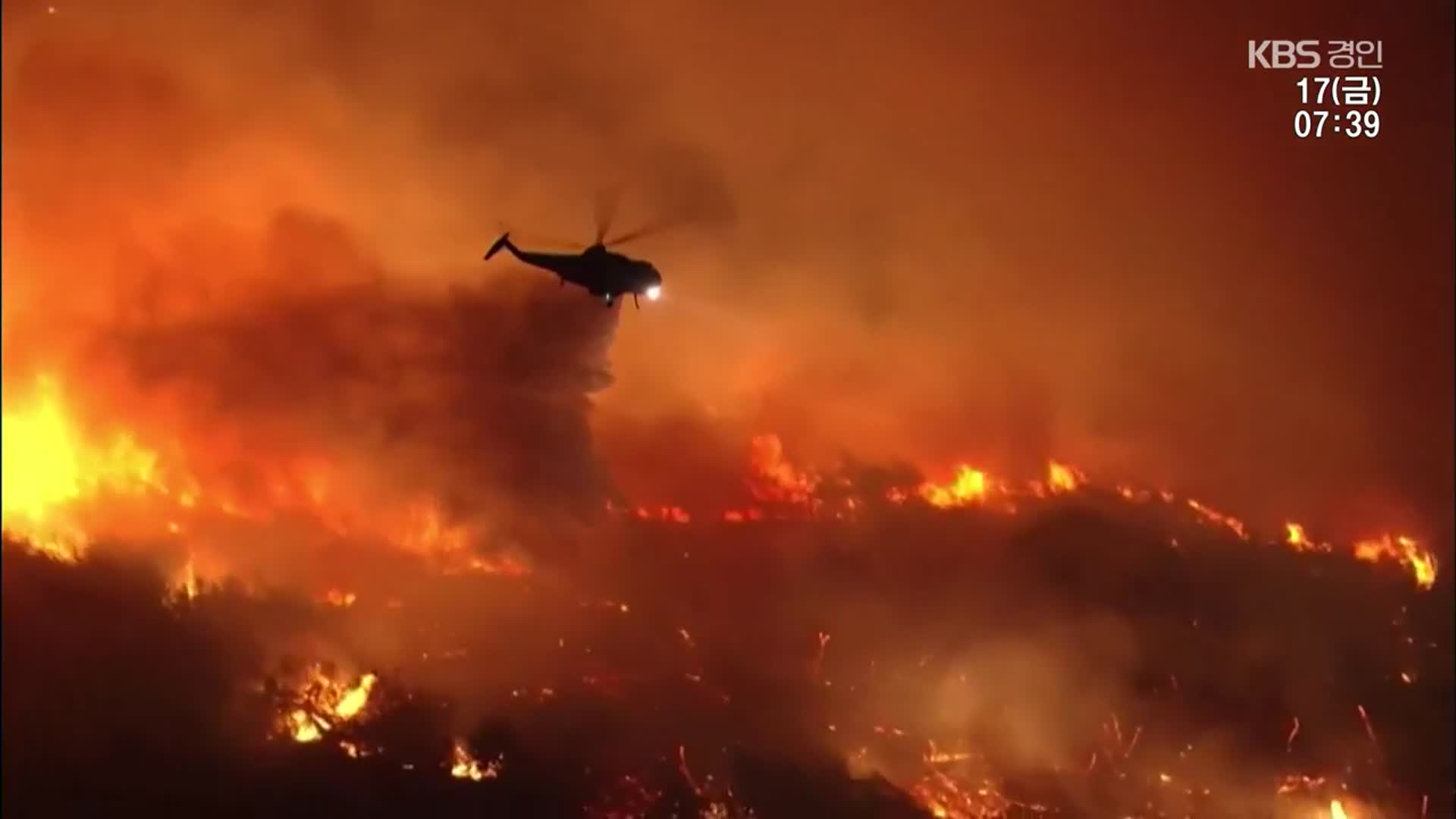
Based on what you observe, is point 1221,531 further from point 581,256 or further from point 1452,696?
point 581,256

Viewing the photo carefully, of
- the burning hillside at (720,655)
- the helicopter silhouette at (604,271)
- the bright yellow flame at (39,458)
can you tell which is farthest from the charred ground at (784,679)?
the helicopter silhouette at (604,271)

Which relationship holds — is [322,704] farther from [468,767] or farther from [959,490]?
[959,490]

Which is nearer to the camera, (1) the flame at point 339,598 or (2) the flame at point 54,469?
(2) the flame at point 54,469

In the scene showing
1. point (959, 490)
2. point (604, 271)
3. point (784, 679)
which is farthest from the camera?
point (959, 490)

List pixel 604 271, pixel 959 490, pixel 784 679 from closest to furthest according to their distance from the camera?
1. pixel 604 271
2. pixel 784 679
3. pixel 959 490

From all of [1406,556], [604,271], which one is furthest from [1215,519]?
[604,271]

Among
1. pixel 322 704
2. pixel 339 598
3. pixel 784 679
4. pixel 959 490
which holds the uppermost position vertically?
pixel 959 490

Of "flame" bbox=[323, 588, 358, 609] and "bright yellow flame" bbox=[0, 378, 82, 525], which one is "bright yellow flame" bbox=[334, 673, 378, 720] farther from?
"bright yellow flame" bbox=[0, 378, 82, 525]

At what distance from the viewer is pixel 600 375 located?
20.3m

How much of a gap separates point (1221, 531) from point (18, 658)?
892 inches

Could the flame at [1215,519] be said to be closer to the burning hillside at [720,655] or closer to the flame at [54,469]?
the burning hillside at [720,655]

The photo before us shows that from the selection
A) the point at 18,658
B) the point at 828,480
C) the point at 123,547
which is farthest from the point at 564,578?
A: the point at 18,658

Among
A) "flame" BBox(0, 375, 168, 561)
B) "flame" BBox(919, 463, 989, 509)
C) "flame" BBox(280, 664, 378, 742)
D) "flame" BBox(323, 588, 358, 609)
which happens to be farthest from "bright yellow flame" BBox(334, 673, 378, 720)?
"flame" BBox(919, 463, 989, 509)

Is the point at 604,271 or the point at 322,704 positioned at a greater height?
the point at 604,271
